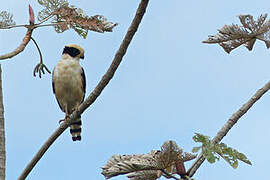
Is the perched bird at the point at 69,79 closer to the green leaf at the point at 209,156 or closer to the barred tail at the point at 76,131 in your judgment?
the barred tail at the point at 76,131

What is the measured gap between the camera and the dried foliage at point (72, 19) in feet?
16.0

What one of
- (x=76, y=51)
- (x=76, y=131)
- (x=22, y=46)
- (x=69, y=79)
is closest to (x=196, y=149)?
(x=22, y=46)

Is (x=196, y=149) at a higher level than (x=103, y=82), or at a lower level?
lower

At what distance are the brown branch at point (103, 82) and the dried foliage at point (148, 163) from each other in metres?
1.02

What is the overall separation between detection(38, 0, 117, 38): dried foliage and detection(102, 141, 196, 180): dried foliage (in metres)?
2.30

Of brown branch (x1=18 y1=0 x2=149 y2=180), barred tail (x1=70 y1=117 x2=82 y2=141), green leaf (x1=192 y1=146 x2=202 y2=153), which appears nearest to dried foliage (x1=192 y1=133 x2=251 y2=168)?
green leaf (x1=192 y1=146 x2=202 y2=153)

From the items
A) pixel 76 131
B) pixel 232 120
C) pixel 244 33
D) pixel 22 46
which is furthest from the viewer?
pixel 76 131

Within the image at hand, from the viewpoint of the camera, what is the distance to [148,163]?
272cm

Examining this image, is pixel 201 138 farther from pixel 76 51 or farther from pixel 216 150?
pixel 76 51

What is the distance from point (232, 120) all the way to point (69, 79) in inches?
209

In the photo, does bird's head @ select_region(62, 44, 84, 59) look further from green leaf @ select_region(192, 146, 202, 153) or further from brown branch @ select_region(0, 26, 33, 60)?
green leaf @ select_region(192, 146, 202, 153)

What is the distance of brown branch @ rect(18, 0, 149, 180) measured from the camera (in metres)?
3.38

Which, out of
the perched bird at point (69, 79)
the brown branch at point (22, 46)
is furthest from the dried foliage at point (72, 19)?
the perched bird at point (69, 79)

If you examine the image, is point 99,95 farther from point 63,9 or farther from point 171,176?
point 171,176
